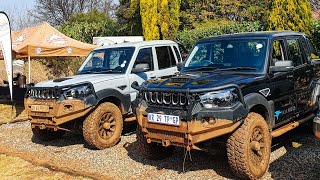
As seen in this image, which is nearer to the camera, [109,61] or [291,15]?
[109,61]

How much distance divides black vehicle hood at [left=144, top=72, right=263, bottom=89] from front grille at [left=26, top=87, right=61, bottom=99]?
2.12 meters

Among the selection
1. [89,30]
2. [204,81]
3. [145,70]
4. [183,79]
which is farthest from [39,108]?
[89,30]

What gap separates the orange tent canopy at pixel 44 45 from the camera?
40.1 ft

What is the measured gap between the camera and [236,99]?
4.75 meters

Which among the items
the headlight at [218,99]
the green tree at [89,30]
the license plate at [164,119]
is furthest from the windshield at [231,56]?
the green tree at [89,30]

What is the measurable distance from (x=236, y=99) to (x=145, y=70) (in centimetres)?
327

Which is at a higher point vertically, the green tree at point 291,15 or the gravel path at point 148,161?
A: the green tree at point 291,15

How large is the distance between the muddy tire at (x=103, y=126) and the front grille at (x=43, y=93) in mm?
724

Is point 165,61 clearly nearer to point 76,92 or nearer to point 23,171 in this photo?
point 76,92

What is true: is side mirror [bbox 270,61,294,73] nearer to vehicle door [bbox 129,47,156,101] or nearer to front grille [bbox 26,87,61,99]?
vehicle door [bbox 129,47,156,101]

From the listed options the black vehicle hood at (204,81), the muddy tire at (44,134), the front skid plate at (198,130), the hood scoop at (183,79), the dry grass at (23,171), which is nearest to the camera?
the front skid plate at (198,130)

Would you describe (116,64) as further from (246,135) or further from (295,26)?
(295,26)

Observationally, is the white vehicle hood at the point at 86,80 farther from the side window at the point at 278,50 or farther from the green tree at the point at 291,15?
the green tree at the point at 291,15

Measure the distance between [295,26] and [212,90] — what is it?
841 centimetres
